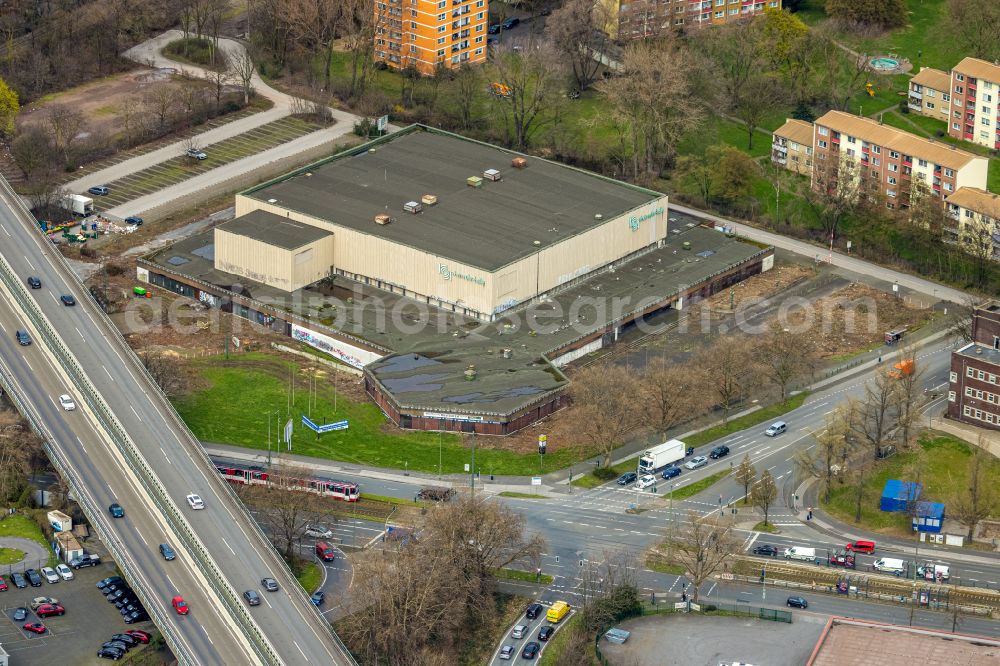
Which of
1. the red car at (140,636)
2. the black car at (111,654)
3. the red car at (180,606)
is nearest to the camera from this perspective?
the black car at (111,654)

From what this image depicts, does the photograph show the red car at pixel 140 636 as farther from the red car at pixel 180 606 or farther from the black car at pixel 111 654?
the red car at pixel 180 606

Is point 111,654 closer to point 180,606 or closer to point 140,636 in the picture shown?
point 140,636

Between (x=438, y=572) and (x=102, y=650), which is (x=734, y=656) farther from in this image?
(x=102, y=650)

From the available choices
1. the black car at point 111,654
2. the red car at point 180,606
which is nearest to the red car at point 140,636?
the black car at point 111,654

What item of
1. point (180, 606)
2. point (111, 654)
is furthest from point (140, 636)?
point (180, 606)

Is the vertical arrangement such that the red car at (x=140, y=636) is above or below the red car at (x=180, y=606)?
below

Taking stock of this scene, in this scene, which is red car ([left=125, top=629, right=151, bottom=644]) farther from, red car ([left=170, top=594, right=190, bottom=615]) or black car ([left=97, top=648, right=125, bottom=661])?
red car ([left=170, top=594, right=190, bottom=615])

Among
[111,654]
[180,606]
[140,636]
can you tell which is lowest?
[111,654]

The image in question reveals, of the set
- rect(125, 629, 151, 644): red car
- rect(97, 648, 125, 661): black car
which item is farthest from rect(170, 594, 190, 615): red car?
rect(97, 648, 125, 661): black car

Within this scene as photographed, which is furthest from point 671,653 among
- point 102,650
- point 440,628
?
point 102,650
